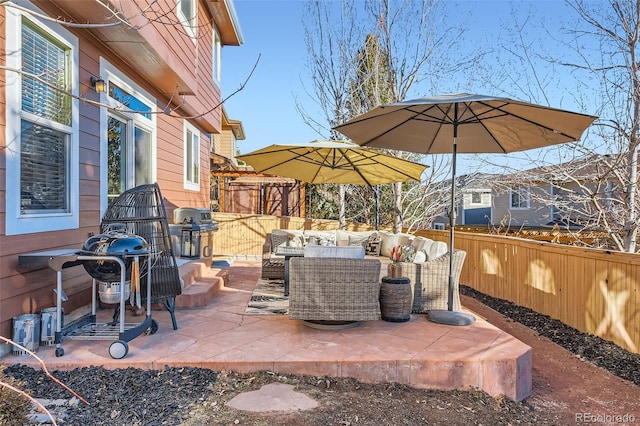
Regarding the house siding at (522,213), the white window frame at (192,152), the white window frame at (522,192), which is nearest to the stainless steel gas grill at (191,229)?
the white window frame at (192,152)

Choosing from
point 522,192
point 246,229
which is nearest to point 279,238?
point 246,229

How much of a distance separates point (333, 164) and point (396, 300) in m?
3.80

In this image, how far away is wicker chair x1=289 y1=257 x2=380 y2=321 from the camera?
4.10 metres

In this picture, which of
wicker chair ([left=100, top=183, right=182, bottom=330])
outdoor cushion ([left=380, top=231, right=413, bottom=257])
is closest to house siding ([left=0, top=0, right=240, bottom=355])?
wicker chair ([left=100, top=183, right=182, bottom=330])

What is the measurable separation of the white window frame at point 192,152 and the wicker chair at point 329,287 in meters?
5.04

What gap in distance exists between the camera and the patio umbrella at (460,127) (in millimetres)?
4105

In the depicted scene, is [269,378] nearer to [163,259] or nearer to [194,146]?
[163,259]

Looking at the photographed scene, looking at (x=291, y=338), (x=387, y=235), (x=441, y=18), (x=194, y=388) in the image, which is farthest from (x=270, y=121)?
(x=194, y=388)

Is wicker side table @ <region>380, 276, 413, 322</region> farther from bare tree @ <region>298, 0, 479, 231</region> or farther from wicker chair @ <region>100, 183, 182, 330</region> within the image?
bare tree @ <region>298, 0, 479, 231</region>

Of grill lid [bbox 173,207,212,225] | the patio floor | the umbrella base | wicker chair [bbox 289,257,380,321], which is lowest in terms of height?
the patio floor

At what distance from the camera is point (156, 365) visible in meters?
3.29

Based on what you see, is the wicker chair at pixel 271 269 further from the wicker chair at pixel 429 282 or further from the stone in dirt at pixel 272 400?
the stone in dirt at pixel 272 400

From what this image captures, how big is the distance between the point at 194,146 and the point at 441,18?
6.21 metres

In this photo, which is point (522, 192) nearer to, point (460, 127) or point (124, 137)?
point (460, 127)
